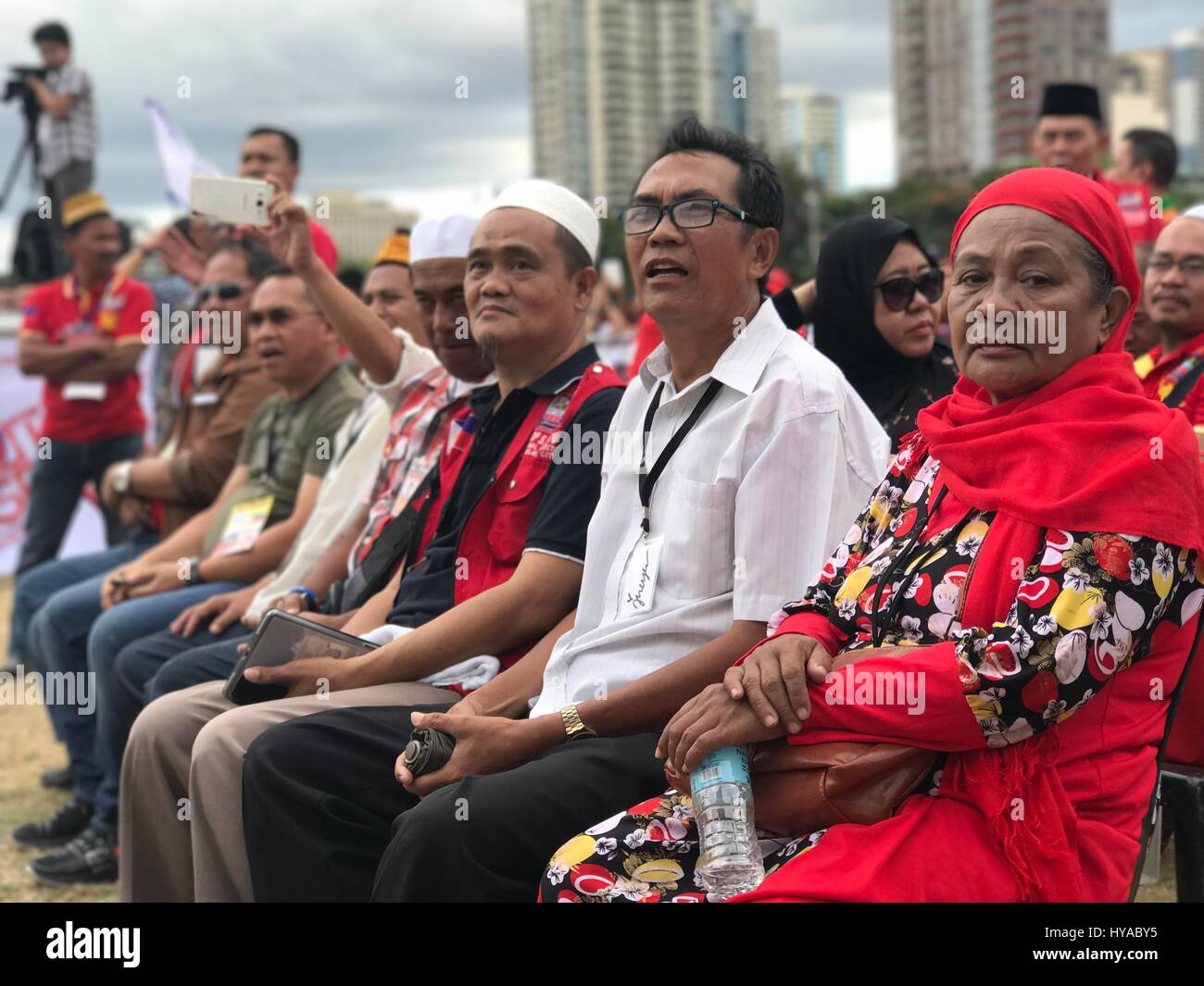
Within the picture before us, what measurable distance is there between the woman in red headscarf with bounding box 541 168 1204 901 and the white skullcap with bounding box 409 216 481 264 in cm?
203

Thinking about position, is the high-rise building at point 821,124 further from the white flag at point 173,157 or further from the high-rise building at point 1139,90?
the white flag at point 173,157

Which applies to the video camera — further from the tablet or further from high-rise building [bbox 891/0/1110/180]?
high-rise building [bbox 891/0/1110/180]

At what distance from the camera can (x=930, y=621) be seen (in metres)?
2.24

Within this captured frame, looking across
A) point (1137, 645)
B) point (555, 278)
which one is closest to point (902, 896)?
point (1137, 645)

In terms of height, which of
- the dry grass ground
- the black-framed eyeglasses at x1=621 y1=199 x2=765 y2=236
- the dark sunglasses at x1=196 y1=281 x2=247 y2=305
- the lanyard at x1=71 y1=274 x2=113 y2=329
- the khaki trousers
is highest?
the lanyard at x1=71 y1=274 x2=113 y2=329

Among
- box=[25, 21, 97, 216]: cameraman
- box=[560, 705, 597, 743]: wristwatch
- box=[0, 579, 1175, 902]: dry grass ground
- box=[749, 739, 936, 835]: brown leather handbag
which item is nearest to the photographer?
box=[749, 739, 936, 835]: brown leather handbag

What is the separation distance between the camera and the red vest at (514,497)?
11.1ft

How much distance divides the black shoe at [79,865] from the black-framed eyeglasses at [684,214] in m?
3.17

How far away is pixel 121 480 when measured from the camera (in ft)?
19.0

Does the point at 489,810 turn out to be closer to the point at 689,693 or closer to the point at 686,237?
the point at 689,693

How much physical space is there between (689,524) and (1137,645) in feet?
3.29

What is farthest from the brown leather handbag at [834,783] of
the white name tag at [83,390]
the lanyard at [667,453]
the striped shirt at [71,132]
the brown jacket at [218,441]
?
the striped shirt at [71,132]

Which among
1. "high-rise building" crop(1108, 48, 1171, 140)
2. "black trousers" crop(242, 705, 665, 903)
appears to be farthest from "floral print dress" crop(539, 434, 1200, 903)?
"high-rise building" crop(1108, 48, 1171, 140)

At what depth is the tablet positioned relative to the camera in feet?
11.1
